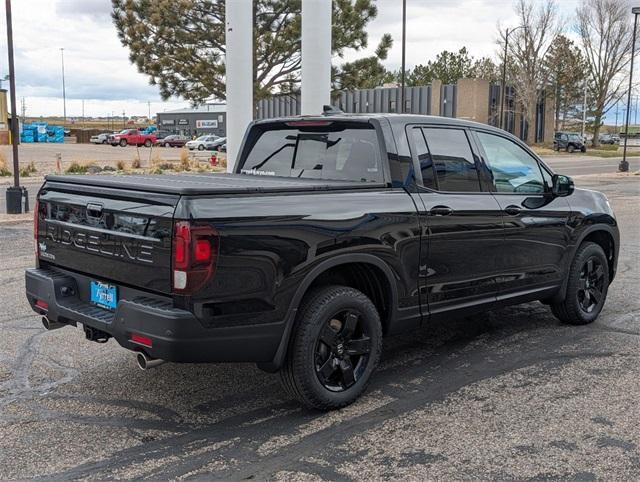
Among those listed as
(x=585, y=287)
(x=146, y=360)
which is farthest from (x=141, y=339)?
(x=585, y=287)

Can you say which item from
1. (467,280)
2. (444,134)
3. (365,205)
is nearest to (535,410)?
(467,280)

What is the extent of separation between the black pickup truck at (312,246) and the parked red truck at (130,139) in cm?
5987

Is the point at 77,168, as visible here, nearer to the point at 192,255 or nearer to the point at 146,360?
the point at 146,360

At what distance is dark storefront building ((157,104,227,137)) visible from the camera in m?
94.2

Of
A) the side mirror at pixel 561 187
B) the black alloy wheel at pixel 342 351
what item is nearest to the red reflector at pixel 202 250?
the black alloy wheel at pixel 342 351

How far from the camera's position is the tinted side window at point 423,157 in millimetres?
4965

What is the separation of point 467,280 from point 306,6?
12.1 meters

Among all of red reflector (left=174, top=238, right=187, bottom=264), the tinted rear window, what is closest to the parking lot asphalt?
red reflector (left=174, top=238, right=187, bottom=264)

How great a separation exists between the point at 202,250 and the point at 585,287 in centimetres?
409

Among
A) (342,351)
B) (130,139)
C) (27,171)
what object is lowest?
(342,351)

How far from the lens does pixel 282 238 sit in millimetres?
3967

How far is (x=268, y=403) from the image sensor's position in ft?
14.9

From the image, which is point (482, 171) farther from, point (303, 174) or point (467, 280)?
point (303, 174)

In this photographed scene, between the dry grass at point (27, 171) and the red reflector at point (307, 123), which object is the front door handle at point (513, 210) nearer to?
the red reflector at point (307, 123)
